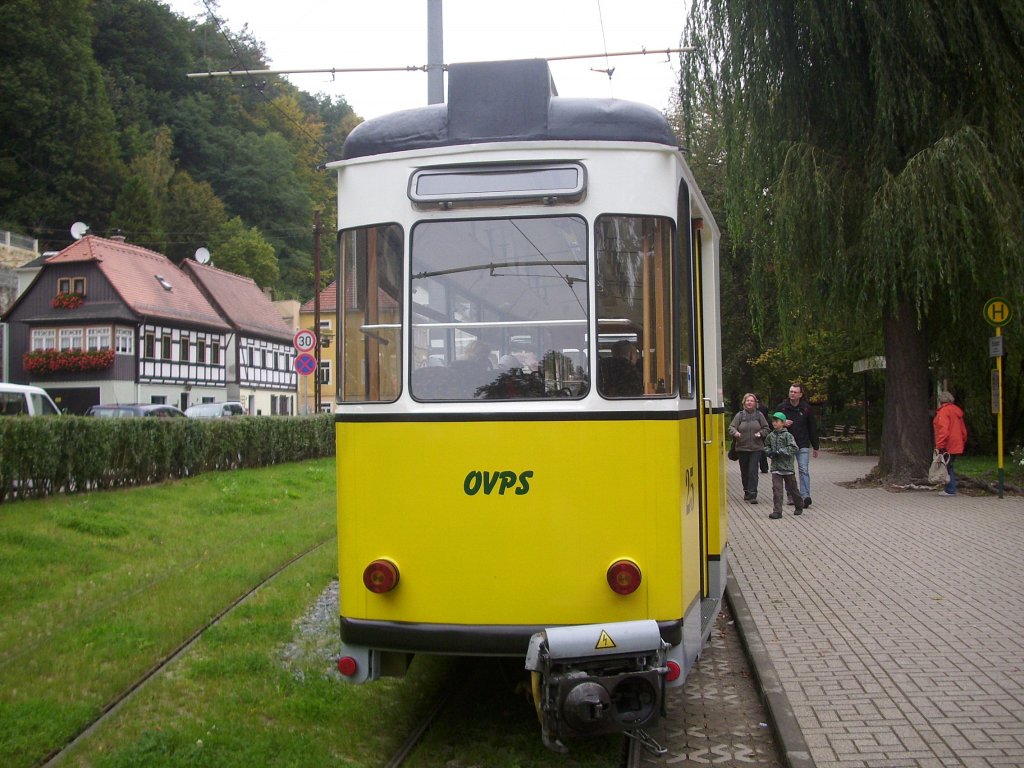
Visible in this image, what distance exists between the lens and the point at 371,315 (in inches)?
213

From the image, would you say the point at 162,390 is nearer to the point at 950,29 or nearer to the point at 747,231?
the point at 747,231

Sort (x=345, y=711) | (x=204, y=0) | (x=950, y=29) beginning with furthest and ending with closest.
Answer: (x=950, y=29)
(x=204, y=0)
(x=345, y=711)

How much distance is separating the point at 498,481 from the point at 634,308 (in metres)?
1.07

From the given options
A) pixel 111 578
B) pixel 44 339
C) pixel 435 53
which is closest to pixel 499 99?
pixel 111 578

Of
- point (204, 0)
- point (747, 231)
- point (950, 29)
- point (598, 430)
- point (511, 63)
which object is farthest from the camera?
point (747, 231)

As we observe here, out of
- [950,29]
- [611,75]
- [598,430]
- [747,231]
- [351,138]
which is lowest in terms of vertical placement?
[598,430]

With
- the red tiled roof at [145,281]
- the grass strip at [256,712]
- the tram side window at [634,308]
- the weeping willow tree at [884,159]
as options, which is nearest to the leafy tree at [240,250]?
the red tiled roof at [145,281]

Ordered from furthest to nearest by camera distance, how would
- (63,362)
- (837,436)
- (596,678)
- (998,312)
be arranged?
1. (63,362)
2. (837,436)
3. (998,312)
4. (596,678)

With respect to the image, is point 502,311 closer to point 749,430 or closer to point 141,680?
point 141,680

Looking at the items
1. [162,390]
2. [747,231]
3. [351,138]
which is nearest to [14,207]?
[162,390]

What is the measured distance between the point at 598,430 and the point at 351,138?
203cm

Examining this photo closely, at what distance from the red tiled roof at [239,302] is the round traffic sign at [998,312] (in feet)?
165

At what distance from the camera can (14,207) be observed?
223 ft

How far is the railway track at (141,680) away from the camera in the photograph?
5366 millimetres
